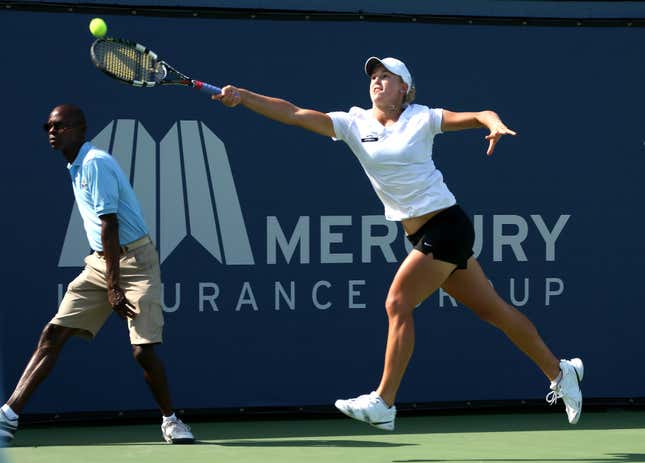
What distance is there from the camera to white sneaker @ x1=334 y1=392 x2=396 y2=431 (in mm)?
5418

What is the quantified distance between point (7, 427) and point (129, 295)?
0.85 m

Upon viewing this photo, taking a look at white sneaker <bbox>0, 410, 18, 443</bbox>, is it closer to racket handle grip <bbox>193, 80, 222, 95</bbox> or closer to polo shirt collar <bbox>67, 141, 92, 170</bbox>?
polo shirt collar <bbox>67, 141, 92, 170</bbox>

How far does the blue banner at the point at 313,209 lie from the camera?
6.38 m

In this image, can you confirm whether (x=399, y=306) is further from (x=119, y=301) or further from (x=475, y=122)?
(x=119, y=301)

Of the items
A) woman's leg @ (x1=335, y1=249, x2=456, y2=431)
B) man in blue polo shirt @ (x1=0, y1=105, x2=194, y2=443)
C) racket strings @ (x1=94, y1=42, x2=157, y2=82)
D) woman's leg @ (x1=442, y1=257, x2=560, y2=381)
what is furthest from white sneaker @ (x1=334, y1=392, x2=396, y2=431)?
racket strings @ (x1=94, y1=42, x2=157, y2=82)

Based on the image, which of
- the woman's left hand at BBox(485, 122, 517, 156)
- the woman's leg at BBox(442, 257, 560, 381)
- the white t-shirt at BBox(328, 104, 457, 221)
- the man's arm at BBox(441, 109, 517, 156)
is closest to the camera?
the woman's left hand at BBox(485, 122, 517, 156)

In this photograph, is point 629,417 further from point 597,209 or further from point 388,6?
point 388,6

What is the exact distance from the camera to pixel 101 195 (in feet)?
18.6

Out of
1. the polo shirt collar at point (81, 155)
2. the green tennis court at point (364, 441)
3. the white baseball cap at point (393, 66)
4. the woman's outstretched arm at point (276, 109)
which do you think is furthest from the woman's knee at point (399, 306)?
the polo shirt collar at point (81, 155)

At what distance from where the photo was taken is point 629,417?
6.79m

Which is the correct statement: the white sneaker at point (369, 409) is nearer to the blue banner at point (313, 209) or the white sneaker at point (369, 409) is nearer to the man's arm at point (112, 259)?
the man's arm at point (112, 259)

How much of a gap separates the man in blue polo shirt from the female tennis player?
3.03 ft

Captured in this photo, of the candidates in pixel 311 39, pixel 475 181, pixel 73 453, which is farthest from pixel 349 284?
pixel 73 453

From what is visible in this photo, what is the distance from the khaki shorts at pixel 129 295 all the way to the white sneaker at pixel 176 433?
405 mm
